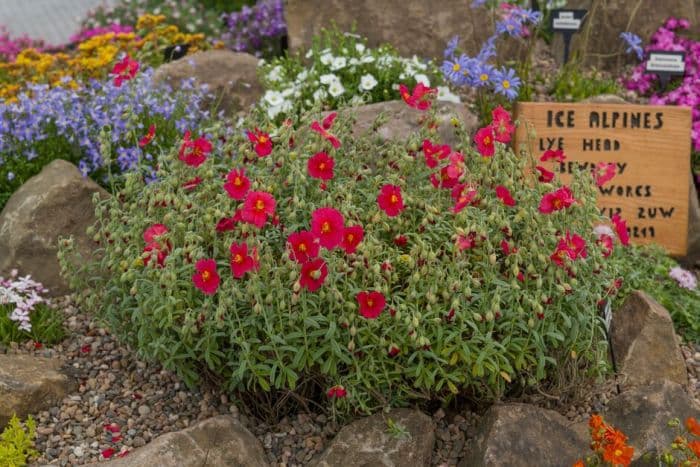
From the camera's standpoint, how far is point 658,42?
21.0ft

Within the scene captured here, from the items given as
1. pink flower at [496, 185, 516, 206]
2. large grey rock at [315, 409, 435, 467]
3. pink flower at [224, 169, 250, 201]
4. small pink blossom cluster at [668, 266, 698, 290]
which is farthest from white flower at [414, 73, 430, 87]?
large grey rock at [315, 409, 435, 467]

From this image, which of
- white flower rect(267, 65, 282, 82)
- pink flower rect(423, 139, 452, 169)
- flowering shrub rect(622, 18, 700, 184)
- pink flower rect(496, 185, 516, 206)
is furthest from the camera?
flowering shrub rect(622, 18, 700, 184)

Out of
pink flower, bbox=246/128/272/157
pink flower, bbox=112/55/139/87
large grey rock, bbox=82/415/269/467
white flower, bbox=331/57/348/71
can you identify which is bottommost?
large grey rock, bbox=82/415/269/467

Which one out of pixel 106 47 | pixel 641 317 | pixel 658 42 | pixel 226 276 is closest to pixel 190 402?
pixel 226 276

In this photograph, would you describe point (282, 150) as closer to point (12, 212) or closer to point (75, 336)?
point (75, 336)

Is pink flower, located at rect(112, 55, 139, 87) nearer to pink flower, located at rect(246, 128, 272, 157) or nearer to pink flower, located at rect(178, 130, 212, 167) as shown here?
pink flower, located at rect(178, 130, 212, 167)

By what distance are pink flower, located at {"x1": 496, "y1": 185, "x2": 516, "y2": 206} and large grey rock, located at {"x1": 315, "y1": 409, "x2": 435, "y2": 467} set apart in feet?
2.83

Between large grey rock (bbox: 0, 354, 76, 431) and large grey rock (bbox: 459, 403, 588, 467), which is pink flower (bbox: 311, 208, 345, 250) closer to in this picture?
large grey rock (bbox: 459, 403, 588, 467)

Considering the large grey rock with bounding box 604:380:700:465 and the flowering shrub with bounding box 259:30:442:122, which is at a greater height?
the flowering shrub with bounding box 259:30:442:122

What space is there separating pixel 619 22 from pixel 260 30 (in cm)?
305

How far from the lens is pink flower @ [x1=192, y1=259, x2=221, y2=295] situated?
309cm

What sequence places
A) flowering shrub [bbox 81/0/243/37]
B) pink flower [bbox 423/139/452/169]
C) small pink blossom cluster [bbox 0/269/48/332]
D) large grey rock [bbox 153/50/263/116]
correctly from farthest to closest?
flowering shrub [bbox 81/0/243/37] → large grey rock [bbox 153/50/263/116] → small pink blossom cluster [bbox 0/269/48/332] → pink flower [bbox 423/139/452/169]

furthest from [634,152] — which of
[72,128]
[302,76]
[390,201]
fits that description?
[72,128]

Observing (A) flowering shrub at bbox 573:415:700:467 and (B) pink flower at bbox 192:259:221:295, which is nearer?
(A) flowering shrub at bbox 573:415:700:467
